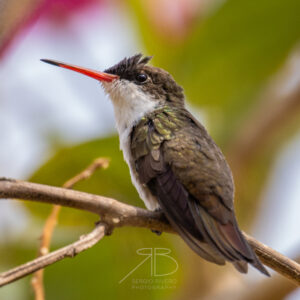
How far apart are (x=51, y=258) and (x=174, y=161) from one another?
46.9 inches

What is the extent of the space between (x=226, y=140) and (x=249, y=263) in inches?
56.9

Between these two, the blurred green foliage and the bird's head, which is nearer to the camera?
the bird's head

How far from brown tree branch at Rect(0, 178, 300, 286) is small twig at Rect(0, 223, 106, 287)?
0.08 ft

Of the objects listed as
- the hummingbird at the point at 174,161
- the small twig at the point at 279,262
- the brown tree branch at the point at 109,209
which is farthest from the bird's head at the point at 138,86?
the small twig at the point at 279,262

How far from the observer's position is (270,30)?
153 inches

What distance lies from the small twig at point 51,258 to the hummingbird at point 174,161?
517 mm

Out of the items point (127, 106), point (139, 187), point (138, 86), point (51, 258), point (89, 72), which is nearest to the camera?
point (51, 258)

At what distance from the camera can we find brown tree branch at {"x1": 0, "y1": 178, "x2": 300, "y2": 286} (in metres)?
1.69

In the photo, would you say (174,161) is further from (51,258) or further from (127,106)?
(51,258)

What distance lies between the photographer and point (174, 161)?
8.68 ft

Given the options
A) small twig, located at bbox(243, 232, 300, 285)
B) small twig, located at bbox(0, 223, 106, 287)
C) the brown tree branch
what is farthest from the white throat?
small twig, located at bbox(0, 223, 106, 287)

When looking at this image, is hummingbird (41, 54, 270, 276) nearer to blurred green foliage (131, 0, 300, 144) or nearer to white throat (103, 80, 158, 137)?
white throat (103, 80, 158, 137)

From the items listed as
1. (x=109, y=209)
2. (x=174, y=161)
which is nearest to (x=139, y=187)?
(x=174, y=161)

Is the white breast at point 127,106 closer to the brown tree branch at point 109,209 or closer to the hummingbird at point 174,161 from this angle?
the hummingbird at point 174,161
